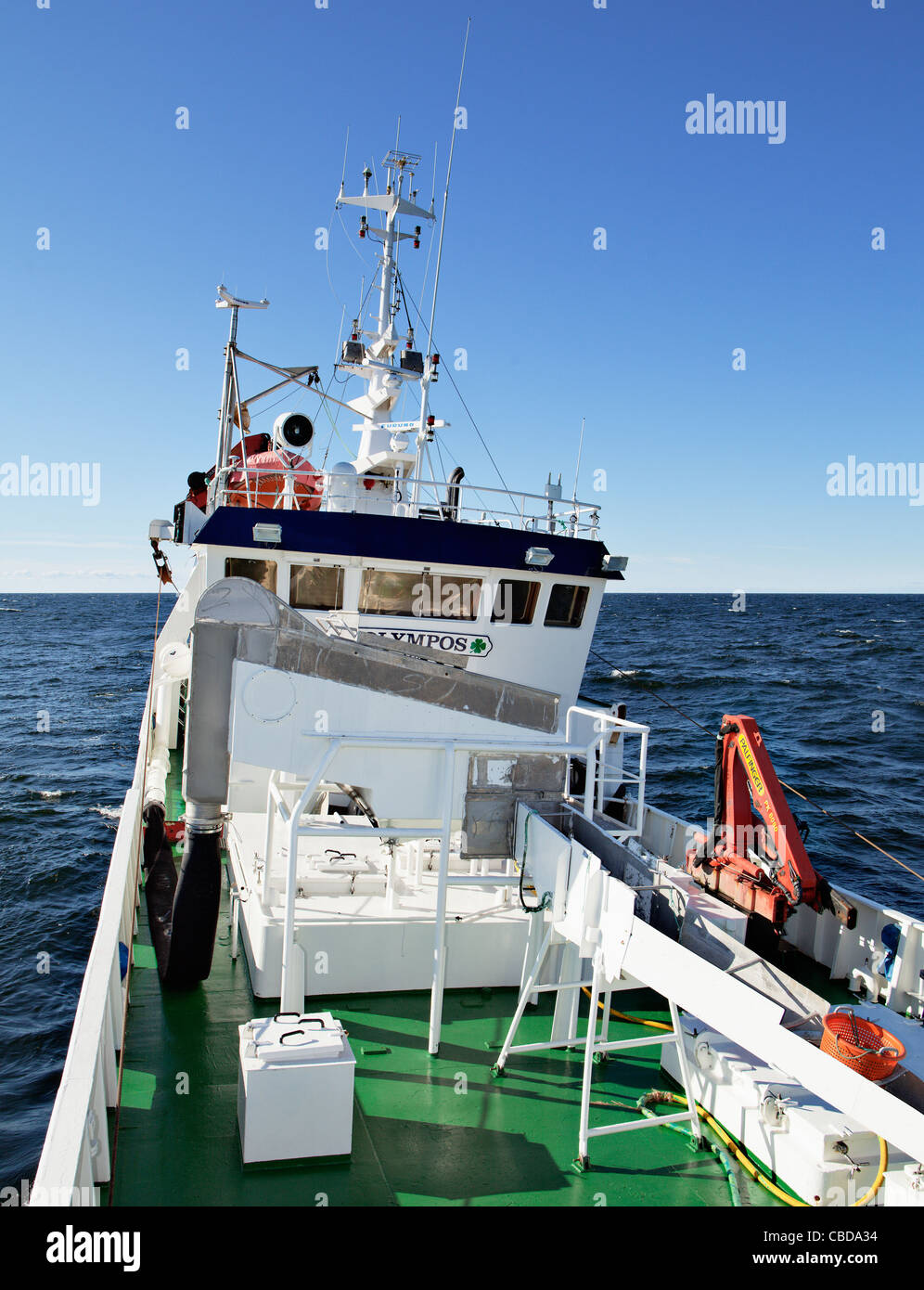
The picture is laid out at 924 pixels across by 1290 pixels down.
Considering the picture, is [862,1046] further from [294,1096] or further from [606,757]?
[606,757]

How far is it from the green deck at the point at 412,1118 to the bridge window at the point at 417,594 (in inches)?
199

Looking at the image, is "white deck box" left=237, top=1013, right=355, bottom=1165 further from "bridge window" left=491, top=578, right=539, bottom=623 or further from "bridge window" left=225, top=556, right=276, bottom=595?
"bridge window" left=491, top=578, right=539, bottom=623

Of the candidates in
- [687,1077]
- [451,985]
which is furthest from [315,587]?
[687,1077]

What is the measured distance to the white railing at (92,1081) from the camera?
411cm

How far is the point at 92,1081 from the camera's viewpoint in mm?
4848

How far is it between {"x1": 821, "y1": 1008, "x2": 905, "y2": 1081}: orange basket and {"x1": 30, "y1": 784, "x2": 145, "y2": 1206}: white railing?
438 cm

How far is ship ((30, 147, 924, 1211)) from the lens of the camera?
536cm

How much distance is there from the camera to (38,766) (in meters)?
26.3

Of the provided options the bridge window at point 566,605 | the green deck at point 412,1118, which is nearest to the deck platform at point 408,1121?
the green deck at point 412,1118

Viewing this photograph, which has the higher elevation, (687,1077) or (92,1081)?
(92,1081)

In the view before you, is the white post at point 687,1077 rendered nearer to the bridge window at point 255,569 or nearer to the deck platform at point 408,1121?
the deck platform at point 408,1121

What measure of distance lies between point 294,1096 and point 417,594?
276 inches

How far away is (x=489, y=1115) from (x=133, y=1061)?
2.81m

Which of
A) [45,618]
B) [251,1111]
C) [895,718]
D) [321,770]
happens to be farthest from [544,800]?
[45,618]
